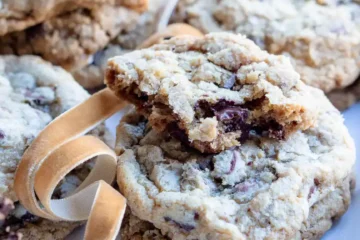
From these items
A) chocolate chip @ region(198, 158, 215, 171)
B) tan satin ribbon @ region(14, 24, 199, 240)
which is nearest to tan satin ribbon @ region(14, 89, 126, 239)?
tan satin ribbon @ region(14, 24, 199, 240)

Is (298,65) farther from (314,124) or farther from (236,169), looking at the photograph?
(236,169)

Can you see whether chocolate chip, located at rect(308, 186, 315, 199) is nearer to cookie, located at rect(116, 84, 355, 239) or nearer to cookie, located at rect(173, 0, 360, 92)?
cookie, located at rect(116, 84, 355, 239)

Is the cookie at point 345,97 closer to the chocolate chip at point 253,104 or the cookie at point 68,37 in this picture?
the chocolate chip at point 253,104

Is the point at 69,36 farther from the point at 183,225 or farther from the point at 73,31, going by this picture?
the point at 183,225

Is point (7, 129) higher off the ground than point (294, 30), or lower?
lower

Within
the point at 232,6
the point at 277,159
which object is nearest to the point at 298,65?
the point at 232,6

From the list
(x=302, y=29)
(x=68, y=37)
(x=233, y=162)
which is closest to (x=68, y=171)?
(x=233, y=162)

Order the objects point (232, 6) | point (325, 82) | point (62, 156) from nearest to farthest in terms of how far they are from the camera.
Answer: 1. point (62, 156)
2. point (325, 82)
3. point (232, 6)
